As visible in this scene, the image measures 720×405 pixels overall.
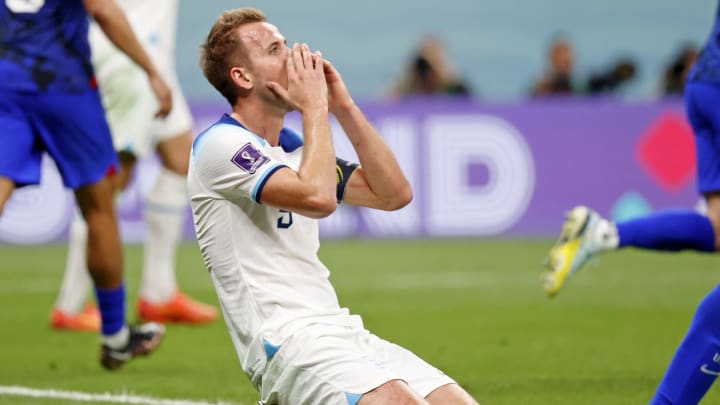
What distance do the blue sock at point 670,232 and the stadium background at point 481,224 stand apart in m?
0.61

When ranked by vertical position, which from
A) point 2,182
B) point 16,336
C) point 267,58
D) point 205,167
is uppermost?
point 267,58

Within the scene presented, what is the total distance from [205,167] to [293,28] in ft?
48.9

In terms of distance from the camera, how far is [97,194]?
19.8 ft

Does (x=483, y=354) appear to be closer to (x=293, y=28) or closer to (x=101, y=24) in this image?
(x=101, y=24)

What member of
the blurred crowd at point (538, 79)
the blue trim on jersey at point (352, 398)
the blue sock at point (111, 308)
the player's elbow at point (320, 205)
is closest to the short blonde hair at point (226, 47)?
the player's elbow at point (320, 205)

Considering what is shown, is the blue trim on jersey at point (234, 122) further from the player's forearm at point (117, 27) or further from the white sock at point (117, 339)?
the white sock at point (117, 339)

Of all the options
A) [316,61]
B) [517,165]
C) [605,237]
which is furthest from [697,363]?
[517,165]

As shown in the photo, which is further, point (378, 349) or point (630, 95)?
point (630, 95)

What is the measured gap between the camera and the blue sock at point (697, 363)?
4.48 m

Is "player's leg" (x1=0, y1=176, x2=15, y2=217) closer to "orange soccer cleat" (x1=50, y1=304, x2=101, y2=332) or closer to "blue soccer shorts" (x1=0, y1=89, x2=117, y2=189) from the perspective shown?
"blue soccer shorts" (x1=0, y1=89, x2=117, y2=189)

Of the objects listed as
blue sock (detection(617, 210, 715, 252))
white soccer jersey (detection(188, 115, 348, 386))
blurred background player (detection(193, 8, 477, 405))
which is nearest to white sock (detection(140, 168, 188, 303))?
blue sock (detection(617, 210, 715, 252))

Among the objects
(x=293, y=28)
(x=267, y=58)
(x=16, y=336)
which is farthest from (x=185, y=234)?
(x=267, y=58)

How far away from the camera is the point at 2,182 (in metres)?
5.56

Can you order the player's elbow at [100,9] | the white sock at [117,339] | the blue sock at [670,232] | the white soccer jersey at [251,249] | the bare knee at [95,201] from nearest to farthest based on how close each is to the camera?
the white soccer jersey at [251,249] < the blue sock at [670,232] < the player's elbow at [100,9] < the bare knee at [95,201] < the white sock at [117,339]
